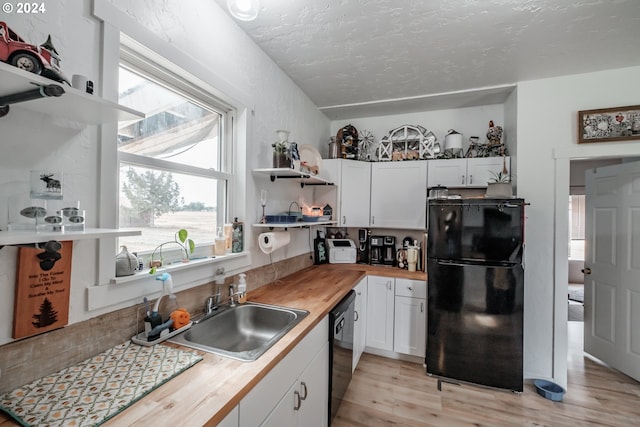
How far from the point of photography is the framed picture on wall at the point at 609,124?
2.24 m

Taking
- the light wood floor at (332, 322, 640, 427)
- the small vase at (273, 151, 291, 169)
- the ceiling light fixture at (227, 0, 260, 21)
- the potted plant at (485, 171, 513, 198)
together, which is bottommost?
the light wood floor at (332, 322, 640, 427)

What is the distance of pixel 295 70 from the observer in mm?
2383

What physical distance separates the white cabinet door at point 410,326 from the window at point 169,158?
5.98 ft

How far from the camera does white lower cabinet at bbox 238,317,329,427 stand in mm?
1008

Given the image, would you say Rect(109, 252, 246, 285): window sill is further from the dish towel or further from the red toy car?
the red toy car

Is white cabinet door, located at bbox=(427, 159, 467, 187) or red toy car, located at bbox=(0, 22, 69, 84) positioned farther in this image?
white cabinet door, located at bbox=(427, 159, 467, 187)

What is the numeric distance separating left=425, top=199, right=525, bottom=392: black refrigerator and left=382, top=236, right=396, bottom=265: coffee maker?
762 mm

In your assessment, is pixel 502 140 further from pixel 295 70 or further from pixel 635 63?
pixel 295 70

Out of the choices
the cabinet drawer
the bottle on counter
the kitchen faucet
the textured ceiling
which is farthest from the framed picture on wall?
the kitchen faucet

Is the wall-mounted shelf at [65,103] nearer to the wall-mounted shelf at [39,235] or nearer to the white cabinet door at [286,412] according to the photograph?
the wall-mounted shelf at [39,235]

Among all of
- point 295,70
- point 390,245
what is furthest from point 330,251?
point 295,70

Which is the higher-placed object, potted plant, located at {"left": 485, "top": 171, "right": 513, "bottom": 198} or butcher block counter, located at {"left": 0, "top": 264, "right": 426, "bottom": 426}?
potted plant, located at {"left": 485, "top": 171, "right": 513, "bottom": 198}

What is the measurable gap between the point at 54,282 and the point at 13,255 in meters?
0.14

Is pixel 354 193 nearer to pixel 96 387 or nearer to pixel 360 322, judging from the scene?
pixel 360 322
